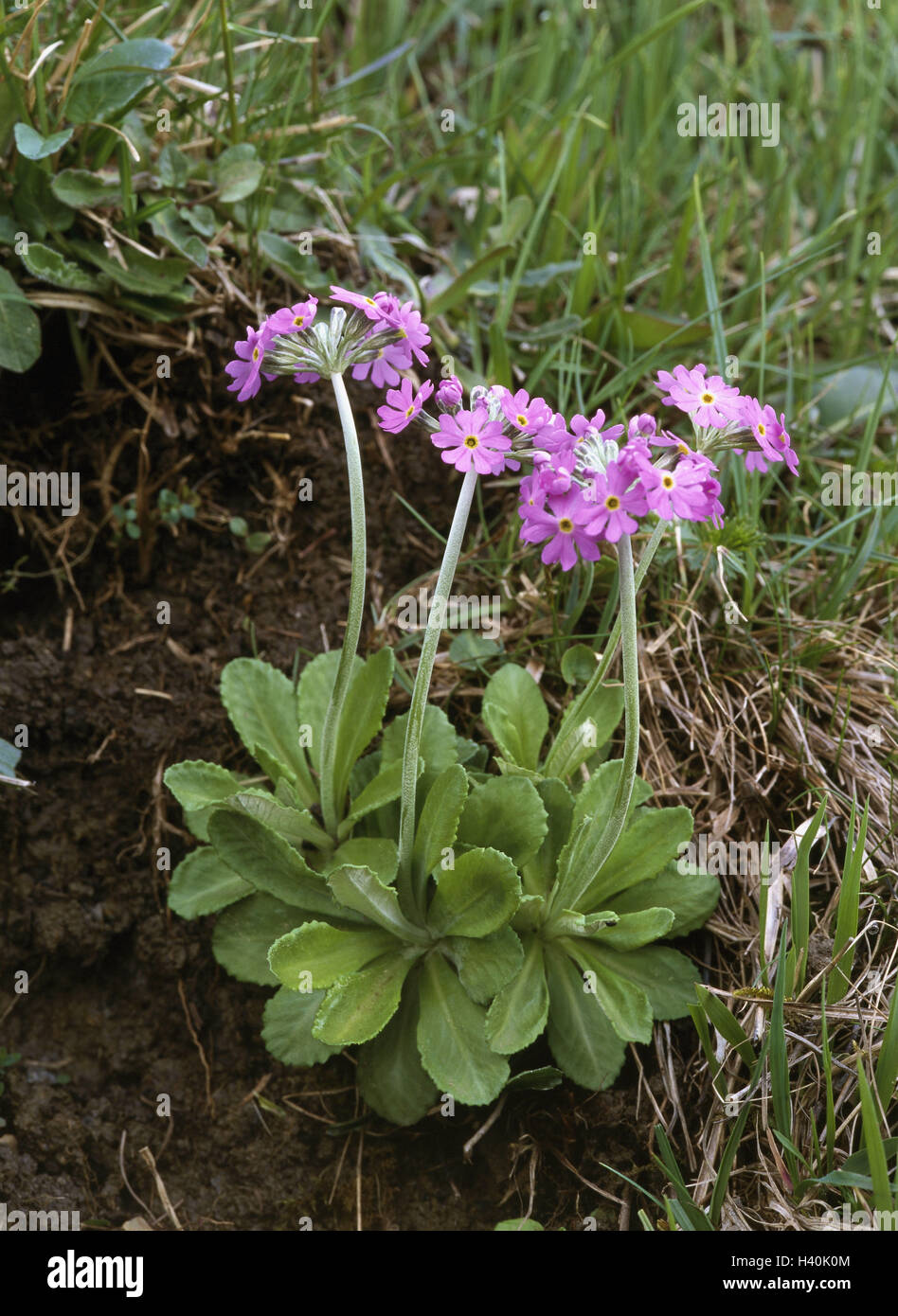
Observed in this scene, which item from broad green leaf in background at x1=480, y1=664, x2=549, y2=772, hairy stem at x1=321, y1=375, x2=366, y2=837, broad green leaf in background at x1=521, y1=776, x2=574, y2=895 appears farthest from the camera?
broad green leaf in background at x1=480, y1=664, x2=549, y2=772

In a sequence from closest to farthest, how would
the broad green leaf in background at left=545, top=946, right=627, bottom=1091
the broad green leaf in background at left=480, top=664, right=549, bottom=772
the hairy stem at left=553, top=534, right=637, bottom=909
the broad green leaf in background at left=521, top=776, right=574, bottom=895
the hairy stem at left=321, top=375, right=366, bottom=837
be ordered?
the hairy stem at left=553, top=534, right=637, bottom=909 → the hairy stem at left=321, top=375, right=366, bottom=837 → the broad green leaf in background at left=545, top=946, right=627, bottom=1091 → the broad green leaf in background at left=521, top=776, right=574, bottom=895 → the broad green leaf in background at left=480, top=664, right=549, bottom=772

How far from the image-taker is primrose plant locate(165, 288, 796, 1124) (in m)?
1.74

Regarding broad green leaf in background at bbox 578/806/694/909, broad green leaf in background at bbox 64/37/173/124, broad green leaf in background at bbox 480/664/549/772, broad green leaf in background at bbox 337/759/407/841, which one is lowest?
broad green leaf in background at bbox 578/806/694/909

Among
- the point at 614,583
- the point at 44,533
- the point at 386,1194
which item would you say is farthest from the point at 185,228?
the point at 386,1194

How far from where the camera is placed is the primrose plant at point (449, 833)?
1.74 metres

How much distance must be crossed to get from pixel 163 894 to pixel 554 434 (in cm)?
142

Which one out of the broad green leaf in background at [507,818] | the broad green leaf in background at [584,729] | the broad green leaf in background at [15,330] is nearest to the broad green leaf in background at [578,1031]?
the broad green leaf in background at [507,818]

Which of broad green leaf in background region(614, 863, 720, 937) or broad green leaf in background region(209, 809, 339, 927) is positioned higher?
broad green leaf in background region(209, 809, 339, 927)

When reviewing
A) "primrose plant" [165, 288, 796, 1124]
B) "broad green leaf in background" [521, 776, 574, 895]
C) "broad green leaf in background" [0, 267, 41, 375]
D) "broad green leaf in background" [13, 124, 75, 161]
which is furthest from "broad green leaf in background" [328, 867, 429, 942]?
"broad green leaf in background" [13, 124, 75, 161]

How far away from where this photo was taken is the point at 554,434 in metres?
1.68

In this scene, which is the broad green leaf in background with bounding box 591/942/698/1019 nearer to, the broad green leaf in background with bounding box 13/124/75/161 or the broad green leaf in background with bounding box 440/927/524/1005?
the broad green leaf in background with bounding box 440/927/524/1005

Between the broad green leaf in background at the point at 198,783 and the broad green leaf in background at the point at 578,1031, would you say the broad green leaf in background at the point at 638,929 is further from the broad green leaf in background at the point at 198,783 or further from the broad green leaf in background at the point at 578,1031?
the broad green leaf in background at the point at 198,783

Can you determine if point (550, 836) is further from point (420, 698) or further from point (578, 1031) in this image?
point (420, 698)

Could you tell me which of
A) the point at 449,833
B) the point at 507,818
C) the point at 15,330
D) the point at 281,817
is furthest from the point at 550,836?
the point at 15,330
